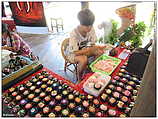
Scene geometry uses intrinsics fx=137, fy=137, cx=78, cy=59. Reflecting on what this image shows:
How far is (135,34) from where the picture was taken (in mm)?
2025

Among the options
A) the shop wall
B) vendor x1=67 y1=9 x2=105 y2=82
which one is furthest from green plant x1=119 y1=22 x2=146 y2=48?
the shop wall

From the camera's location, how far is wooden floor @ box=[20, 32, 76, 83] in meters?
3.00

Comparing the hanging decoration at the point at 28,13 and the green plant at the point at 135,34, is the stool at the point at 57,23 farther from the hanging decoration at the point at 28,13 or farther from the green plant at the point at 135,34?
the green plant at the point at 135,34

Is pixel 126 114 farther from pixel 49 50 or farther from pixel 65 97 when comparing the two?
pixel 49 50

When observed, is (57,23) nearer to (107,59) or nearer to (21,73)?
(107,59)

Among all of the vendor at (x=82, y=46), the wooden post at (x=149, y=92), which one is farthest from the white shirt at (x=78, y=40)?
the wooden post at (x=149, y=92)

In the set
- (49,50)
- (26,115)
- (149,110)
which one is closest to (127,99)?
(149,110)

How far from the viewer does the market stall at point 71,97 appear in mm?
1078

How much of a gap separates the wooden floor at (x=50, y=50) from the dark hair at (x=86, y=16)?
4.26 feet

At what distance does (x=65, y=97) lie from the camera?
1208mm

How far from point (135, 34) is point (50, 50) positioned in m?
2.60

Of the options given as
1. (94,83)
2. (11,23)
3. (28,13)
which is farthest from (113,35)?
(11,23)

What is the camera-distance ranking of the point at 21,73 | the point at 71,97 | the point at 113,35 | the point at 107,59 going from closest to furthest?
the point at 71,97 → the point at 21,73 → the point at 107,59 → the point at 113,35

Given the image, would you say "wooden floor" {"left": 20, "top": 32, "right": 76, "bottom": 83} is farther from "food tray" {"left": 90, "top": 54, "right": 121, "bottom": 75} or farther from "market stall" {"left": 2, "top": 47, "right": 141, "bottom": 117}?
"market stall" {"left": 2, "top": 47, "right": 141, "bottom": 117}
